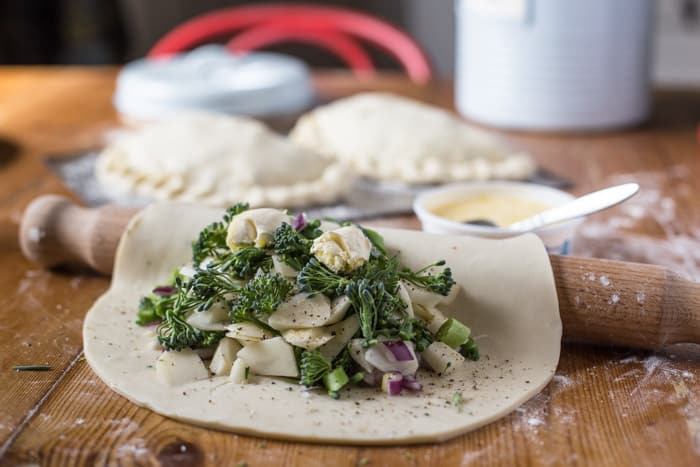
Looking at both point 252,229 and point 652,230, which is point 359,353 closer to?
point 252,229

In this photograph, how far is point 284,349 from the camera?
1455 millimetres

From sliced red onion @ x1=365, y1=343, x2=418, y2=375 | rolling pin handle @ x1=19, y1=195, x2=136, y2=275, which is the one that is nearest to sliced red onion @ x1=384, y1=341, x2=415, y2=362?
sliced red onion @ x1=365, y1=343, x2=418, y2=375

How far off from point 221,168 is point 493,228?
962 mm

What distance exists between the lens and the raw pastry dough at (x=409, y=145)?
2674 millimetres

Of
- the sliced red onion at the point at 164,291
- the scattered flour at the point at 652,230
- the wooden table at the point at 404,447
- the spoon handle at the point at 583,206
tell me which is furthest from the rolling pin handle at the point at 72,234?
the scattered flour at the point at 652,230

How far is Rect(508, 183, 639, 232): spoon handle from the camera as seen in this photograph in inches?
65.0

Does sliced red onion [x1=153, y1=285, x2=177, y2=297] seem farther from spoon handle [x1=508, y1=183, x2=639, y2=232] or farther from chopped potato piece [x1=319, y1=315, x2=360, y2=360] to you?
spoon handle [x1=508, y1=183, x2=639, y2=232]

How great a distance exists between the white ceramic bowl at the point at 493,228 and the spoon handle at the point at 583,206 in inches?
1.0

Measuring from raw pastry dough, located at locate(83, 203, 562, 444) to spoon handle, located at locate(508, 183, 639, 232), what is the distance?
0.49 ft

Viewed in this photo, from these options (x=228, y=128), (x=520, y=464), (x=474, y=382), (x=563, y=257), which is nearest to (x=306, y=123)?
(x=228, y=128)

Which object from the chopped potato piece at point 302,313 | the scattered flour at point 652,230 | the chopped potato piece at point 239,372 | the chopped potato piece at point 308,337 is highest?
the chopped potato piece at point 302,313

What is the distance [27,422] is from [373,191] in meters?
1.42

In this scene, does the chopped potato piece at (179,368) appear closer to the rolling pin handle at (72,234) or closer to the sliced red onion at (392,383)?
the sliced red onion at (392,383)

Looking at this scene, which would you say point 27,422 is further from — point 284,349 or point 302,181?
point 302,181
